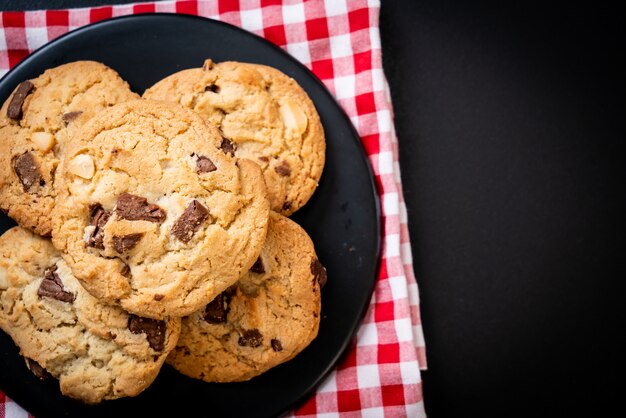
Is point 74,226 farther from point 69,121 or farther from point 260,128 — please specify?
point 260,128

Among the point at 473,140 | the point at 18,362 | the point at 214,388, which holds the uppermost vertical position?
the point at 473,140

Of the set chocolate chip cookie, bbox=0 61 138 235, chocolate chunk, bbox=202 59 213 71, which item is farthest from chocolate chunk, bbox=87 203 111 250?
chocolate chunk, bbox=202 59 213 71

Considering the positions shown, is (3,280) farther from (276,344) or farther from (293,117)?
(293,117)

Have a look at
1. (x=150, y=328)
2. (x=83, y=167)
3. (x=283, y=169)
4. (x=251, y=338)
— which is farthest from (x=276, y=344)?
(x=83, y=167)

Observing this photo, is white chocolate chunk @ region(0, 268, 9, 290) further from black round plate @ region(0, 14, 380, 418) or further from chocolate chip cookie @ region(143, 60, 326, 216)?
chocolate chip cookie @ region(143, 60, 326, 216)

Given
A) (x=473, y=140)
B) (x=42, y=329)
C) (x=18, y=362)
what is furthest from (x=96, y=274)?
(x=473, y=140)
